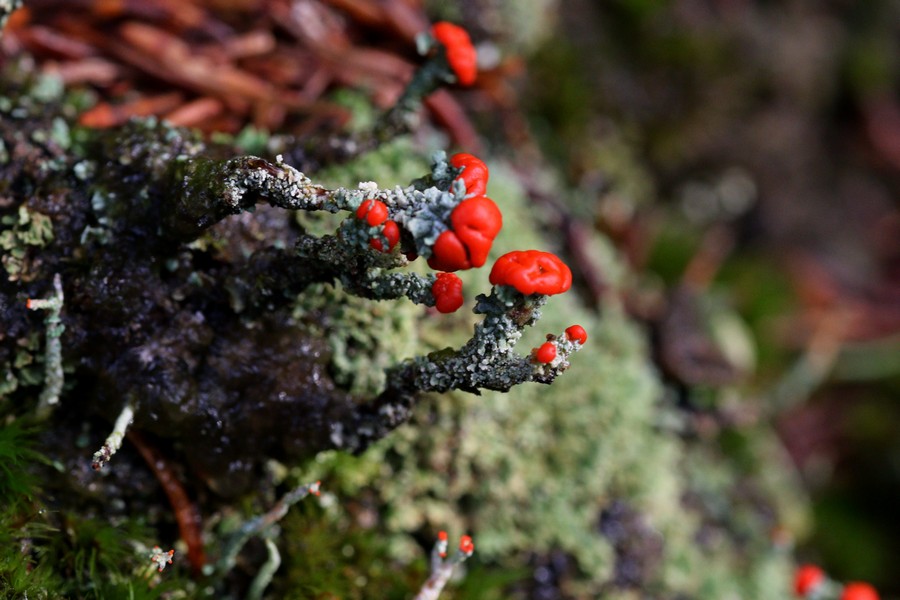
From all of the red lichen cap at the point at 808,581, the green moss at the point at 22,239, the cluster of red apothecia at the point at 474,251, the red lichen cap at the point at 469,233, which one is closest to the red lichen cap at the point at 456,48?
the cluster of red apothecia at the point at 474,251

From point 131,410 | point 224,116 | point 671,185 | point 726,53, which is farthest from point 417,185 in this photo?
point 726,53

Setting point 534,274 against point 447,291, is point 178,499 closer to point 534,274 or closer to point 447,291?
point 447,291

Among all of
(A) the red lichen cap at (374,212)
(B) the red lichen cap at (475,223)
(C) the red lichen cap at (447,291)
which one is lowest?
(C) the red lichen cap at (447,291)

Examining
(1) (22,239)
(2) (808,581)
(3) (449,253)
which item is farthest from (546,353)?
(2) (808,581)

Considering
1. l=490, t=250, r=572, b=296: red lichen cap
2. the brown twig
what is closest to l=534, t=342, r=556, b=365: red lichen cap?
l=490, t=250, r=572, b=296: red lichen cap

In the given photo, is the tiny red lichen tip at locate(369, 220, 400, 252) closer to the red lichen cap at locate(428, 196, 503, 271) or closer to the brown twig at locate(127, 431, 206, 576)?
the red lichen cap at locate(428, 196, 503, 271)

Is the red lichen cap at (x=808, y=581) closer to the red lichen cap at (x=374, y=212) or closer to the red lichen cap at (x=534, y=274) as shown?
the red lichen cap at (x=534, y=274)

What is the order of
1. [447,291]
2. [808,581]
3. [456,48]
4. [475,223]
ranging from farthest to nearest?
[808,581], [456,48], [447,291], [475,223]

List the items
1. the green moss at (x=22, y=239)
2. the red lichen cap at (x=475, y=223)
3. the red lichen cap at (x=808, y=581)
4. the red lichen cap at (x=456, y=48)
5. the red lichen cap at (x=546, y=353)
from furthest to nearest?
the red lichen cap at (x=808, y=581) < the red lichen cap at (x=456, y=48) < the green moss at (x=22, y=239) < the red lichen cap at (x=546, y=353) < the red lichen cap at (x=475, y=223)
